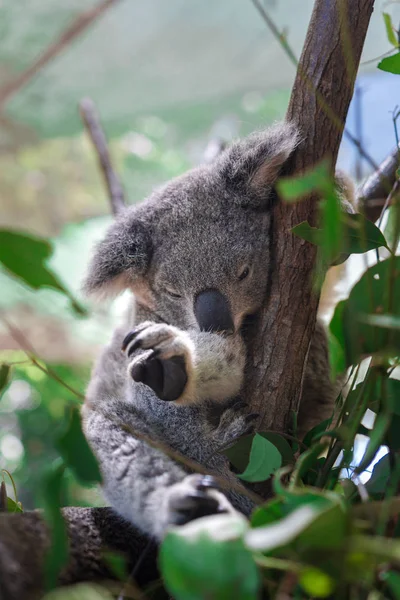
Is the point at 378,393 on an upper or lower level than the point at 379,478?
upper

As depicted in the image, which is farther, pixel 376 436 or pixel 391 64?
pixel 391 64

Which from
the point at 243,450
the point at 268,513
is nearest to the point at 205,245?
the point at 243,450

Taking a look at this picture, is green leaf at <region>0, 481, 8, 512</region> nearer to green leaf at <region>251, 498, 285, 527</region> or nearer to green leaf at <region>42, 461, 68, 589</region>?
green leaf at <region>42, 461, 68, 589</region>

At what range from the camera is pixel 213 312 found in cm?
177

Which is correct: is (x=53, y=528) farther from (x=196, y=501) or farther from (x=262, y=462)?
(x=262, y=462)

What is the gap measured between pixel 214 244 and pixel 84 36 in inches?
176

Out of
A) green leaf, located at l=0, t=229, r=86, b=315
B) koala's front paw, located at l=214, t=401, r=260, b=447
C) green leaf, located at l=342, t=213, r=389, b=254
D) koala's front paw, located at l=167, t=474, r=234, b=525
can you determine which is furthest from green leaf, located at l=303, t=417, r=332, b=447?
green leaf, located at l=0, t=229, r=86, b=315

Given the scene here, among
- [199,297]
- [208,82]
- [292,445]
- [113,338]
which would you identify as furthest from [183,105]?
[292,445]

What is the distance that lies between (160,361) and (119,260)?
1.93 feet

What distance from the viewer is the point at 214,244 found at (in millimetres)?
1839

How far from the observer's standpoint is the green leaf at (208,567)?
0.72 metres

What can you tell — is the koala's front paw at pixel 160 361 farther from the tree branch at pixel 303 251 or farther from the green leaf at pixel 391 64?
the green leaf at pixel 391 64

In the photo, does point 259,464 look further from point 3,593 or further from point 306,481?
point 3,593

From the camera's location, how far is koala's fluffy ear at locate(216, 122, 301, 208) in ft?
Answer: 5.51
